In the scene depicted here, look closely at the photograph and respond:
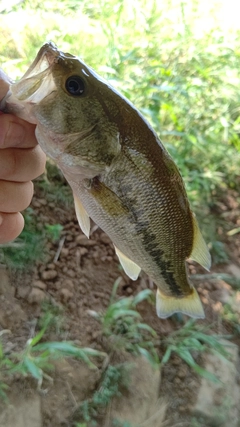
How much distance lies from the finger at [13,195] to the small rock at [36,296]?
0.83 meters

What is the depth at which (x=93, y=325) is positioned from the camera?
175 cm

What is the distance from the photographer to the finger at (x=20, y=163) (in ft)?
2.66

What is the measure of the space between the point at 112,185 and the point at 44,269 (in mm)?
1052

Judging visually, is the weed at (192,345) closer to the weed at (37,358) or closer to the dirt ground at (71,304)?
the dirt ground at (71,304)

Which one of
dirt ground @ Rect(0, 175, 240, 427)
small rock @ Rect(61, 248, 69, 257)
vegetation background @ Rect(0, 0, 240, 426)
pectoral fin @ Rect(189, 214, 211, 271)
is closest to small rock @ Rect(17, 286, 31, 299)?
dirt ground @ Rect(0, 175, 240, 427)

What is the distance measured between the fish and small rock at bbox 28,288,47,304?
83cm

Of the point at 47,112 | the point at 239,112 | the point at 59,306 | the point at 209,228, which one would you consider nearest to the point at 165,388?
the point at 59,306

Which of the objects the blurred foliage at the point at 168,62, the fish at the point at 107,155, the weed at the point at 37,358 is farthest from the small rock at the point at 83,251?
the fish at the point at 107,155

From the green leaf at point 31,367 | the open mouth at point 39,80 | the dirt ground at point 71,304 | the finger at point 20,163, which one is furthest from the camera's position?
the dirt ground at point 71,304

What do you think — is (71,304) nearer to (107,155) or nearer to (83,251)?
(83,251)

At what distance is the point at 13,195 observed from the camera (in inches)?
34.9

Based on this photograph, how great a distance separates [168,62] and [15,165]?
1.92 meters

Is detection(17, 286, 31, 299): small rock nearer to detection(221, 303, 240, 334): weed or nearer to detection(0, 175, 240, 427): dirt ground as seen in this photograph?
detection(0, 175, 240, 427): dirt ground

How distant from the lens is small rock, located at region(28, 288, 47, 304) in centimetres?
165
